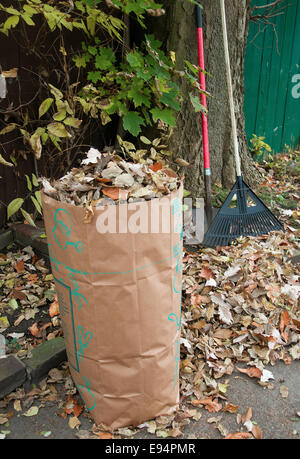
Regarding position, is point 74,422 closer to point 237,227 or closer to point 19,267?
point 19,267

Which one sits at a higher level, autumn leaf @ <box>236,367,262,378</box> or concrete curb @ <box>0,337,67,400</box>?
concrete curb @ <box>0,337,67,400</box>

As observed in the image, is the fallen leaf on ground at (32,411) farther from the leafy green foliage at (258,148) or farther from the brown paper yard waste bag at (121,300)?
the leafy green foliage at (258,148)

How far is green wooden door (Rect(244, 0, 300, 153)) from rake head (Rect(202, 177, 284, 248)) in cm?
248

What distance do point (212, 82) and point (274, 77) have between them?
2313 mm

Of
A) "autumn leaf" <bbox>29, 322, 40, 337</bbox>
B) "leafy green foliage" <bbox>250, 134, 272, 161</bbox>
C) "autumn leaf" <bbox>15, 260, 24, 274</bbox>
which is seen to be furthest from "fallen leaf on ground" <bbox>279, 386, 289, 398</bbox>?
"leafy green foliage" <bbox>250, 134, 272, 161</bbox>

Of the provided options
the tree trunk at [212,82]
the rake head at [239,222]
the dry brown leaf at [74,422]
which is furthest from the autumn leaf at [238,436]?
the tree trunk at [212,82]

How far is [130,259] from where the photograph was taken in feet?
4.72

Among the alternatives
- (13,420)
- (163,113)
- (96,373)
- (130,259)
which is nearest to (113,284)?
(130,259)

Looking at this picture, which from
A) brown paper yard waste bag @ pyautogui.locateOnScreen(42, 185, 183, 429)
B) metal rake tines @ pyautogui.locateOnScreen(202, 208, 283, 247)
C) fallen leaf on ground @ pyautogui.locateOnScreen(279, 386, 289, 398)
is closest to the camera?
brown paper yard waste bag @ pyautogui.locateOnScreen(42, 185, 183, 429)

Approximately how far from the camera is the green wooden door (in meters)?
4.99

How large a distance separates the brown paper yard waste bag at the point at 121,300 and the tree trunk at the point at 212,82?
5.89ft

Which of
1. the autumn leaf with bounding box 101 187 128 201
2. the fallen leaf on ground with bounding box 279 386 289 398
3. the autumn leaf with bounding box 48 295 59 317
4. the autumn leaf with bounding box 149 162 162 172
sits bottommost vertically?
the fallen leaf on ground with bounding box 279 386 289 398

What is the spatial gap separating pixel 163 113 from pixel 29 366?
175cm

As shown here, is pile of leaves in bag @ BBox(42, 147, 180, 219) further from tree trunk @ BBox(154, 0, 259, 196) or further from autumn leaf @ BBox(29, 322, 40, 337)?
tree trunk @ BBox(154, 0, 259, 196)
